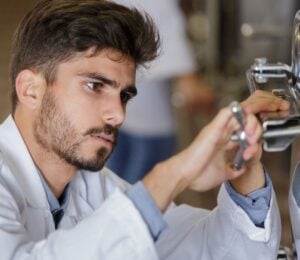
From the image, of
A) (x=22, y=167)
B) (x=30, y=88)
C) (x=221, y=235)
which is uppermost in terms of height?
(x=30, y=88)

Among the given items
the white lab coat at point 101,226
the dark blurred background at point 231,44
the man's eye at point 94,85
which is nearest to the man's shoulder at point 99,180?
the white lab coat at point 101,226

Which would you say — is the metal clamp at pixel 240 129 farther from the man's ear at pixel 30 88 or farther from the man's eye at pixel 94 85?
the man's ear at pixel 30 88

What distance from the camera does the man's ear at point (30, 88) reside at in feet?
3.75

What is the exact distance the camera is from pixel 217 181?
1.06 meters

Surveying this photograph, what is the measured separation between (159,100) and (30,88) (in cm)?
96

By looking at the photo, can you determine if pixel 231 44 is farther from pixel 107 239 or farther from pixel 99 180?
pixel 107 239

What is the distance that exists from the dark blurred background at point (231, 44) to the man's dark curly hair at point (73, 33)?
122 centimetres

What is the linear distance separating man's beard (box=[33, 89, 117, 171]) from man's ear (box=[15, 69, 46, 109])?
0.06 ft

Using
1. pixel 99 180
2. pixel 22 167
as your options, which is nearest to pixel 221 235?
pixel 99 180

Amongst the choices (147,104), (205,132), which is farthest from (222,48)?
(205,132)

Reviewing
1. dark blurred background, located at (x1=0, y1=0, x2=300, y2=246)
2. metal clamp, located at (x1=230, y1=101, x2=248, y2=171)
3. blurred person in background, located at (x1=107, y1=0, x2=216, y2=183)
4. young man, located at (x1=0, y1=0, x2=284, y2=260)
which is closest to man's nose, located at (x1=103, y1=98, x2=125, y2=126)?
young man, located at (x1=0, y1=0, x2=284, y2=260)

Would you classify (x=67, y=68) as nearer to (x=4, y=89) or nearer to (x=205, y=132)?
(x=205, y=132)

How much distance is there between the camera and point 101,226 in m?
0.88

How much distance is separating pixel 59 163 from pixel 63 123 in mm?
91
